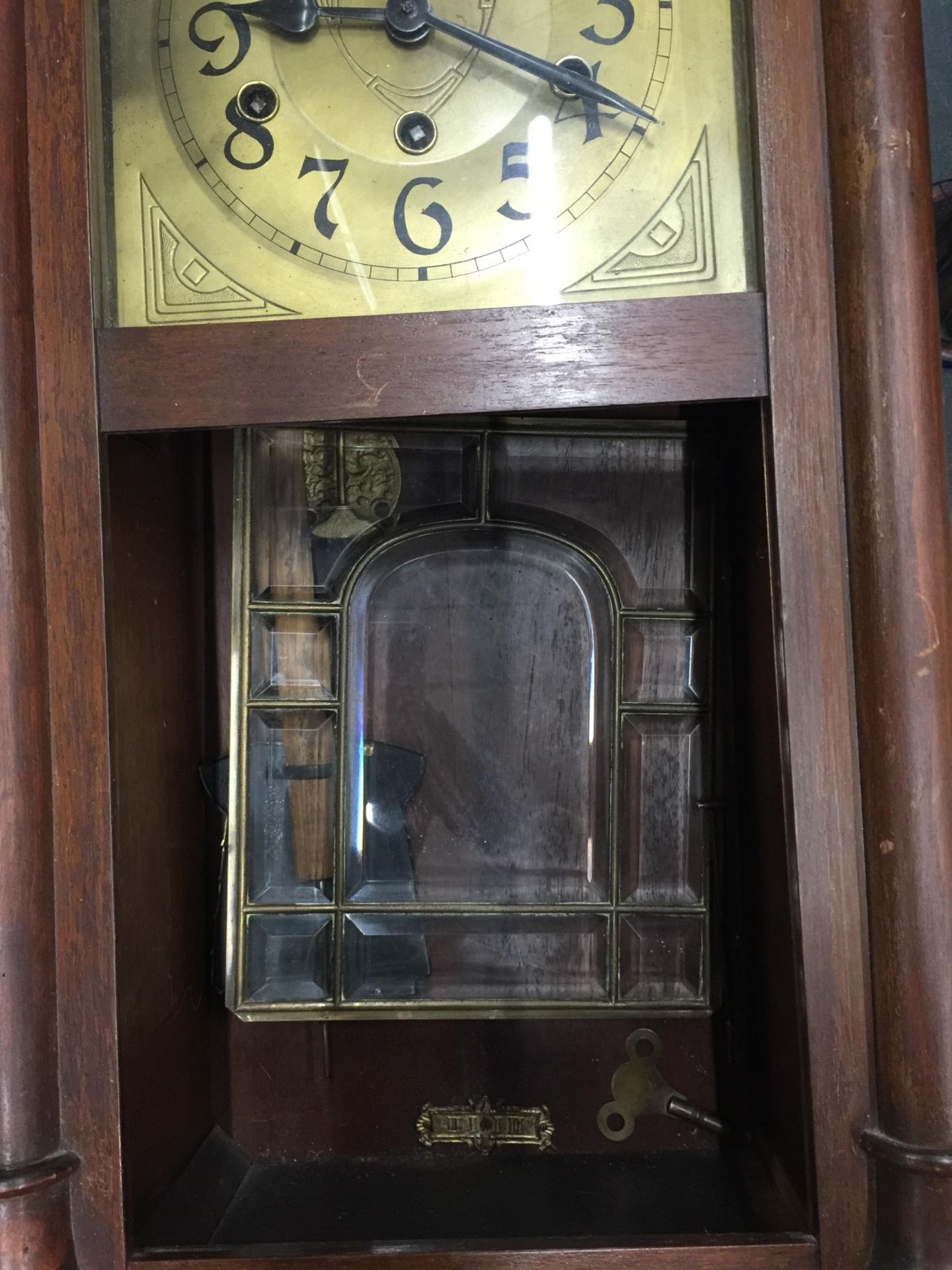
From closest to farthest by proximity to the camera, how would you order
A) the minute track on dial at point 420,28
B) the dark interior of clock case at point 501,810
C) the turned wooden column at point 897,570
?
1. the turned wooden column at point 897,570
2. the minute track on dial at point 420,28
3. the dark interior of clock case at point 501,810

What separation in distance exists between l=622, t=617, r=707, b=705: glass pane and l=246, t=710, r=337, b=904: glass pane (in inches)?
11.8

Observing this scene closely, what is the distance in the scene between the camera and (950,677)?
33.6 inches

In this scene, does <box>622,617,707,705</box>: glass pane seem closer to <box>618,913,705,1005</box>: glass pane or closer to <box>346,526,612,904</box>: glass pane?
<box>346,526,612,904</box>: glass pane

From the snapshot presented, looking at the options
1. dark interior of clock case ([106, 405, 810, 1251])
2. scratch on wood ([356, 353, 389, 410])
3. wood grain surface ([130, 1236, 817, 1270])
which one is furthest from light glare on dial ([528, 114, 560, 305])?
wood grain surface ([130, 1236, 817, 1270])

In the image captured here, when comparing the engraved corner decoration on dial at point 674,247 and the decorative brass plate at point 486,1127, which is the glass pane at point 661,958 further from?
the engraved corner decoration on dial at point 674,247

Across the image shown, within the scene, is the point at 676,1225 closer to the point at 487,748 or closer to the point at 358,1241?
the point at 358,1241

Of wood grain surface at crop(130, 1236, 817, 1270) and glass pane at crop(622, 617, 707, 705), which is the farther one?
glass pane at crop(622, 617, 707, 705)

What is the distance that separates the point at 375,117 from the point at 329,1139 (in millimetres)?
951

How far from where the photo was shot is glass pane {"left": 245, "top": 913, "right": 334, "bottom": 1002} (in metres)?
1.17

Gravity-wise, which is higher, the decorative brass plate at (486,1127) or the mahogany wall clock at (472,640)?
the mahogany wall clock at (472,640)

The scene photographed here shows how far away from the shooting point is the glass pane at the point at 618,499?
119cm

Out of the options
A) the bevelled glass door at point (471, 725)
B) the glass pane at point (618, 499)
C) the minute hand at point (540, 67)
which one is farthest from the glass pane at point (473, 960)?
the minute hand at point (540, 67)

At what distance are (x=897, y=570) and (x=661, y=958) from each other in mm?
490

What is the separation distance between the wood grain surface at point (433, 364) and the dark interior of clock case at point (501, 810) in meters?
0.19
